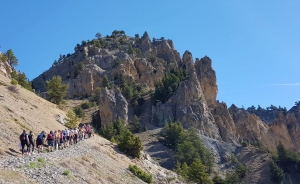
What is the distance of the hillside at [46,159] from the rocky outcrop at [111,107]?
150ft

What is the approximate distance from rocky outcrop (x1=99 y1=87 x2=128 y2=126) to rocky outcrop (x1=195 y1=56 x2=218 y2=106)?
28.6m

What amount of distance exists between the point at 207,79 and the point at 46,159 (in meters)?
99.4

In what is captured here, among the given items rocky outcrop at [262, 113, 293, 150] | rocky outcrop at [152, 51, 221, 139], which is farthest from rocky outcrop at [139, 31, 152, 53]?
rocky outcrop at [262, 113, 293, 150]

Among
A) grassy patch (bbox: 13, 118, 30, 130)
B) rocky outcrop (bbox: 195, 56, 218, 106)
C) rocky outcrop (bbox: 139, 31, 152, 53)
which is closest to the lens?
grassy patch (bbox: 13, 118, 30, 130)

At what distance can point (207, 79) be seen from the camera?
388 ft

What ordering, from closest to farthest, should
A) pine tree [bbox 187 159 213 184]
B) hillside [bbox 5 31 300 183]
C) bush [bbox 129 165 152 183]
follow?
bush [bbox 129 165 152 183], pine tree [bbox 187 159 213 184], hillside [bbox 5 31 300 183]

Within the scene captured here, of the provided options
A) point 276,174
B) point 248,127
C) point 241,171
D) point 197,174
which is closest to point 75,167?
point 197,174

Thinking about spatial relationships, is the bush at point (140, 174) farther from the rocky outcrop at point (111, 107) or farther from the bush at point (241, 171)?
the rocky outcrop at point (111, 107)

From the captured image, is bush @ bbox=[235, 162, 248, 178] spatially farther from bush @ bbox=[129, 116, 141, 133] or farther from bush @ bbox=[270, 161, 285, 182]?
bush @ bbox=[129, 116, 141, 133]

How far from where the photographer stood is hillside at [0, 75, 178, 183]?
1881 cm

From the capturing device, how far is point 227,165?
3191 inches

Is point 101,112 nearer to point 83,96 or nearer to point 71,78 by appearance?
point 83,96

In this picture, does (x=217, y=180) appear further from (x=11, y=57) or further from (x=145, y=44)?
(x=145, y=44)

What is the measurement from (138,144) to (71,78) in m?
86.5
